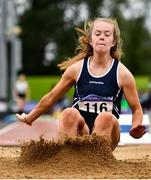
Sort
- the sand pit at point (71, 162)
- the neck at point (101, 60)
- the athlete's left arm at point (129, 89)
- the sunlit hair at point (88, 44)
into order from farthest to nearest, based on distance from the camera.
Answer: the sunlit hair at point (88, 44)
the neck at point (101, 60)
the athlete's left arm at point (129, 89)
the sand pit at point (71, 162)

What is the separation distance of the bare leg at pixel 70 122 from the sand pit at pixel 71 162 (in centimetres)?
16

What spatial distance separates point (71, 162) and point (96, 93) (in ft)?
2.92

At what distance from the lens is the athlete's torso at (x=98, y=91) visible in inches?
293

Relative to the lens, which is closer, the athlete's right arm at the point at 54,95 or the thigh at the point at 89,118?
the thigh at the point at 89,118

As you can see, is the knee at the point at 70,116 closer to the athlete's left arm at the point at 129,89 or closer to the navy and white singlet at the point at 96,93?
the navy and white singlet at the point at 96,93

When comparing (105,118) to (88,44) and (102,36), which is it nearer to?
(102,36)

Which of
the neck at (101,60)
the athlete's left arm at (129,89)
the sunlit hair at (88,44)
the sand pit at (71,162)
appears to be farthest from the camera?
the sunlit hair at (88,44)

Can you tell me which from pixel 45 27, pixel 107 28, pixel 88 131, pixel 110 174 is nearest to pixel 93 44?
pixel 107 28

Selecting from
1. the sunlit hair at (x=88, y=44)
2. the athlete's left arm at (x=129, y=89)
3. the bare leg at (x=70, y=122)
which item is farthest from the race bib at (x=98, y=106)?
the sunlit hair at (x=88, y=44)

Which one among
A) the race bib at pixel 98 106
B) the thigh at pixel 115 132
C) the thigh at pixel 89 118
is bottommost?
the thigh at pixel 115 132

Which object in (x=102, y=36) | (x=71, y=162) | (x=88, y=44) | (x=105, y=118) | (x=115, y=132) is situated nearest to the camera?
(x=71, y=162)

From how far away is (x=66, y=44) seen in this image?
64.6 meters

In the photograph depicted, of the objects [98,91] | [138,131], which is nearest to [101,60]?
[98,91]

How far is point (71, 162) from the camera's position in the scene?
690cm
